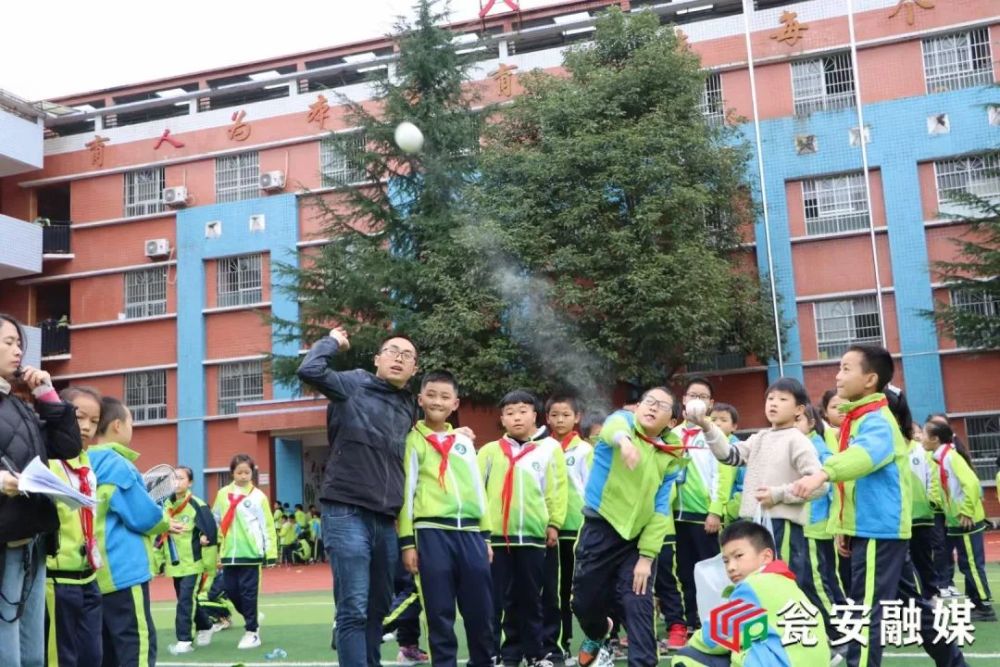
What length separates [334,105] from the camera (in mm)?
28594

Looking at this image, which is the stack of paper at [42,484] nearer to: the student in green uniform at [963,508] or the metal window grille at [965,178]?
the student in green uniform at [963,508]

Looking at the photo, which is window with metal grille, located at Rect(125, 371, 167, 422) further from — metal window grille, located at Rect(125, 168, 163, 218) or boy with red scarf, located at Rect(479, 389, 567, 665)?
boy with red scarf, located at Rect(479, 389, 567, 665)

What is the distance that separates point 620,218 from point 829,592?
47.9 ft

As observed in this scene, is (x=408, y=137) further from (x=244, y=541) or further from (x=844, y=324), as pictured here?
(x=244, y=541)

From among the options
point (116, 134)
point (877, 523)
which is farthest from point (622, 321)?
point (116, 134)

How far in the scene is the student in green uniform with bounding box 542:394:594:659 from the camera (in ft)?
25.5

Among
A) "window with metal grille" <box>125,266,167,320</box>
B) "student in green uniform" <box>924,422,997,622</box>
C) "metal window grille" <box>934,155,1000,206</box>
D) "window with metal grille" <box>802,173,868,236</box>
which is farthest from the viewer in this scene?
"window with metal grille" <box>125,266,167,320</box>

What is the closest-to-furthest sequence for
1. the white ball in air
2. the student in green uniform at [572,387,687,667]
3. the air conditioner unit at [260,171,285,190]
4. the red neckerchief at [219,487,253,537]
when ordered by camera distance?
the student in green uniform at [572,387,687,667] → the red neckerchief at [219,487,253,537] → the white ball in air → the air conditioner unit at [260,171,285,190]

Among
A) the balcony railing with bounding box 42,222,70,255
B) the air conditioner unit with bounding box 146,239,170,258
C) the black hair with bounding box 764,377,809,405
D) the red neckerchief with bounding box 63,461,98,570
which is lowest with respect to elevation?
the red neckerchief with bounding box 63,461,98,570

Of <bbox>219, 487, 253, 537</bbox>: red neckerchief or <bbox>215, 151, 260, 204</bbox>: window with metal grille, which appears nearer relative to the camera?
<bbox>219, 487, 253, 537</bbox>: red neckerchief

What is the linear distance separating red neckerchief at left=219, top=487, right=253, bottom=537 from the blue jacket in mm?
4157

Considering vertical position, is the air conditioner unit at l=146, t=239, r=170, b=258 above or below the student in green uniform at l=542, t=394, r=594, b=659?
above

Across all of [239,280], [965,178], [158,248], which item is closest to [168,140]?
[158,248]

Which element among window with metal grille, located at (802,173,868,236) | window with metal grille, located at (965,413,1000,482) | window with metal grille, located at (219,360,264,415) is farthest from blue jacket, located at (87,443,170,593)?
window with metal grille, located at (219,360,264,415)
